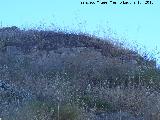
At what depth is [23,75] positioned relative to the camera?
1047cm

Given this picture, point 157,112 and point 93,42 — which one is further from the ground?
point 93,42

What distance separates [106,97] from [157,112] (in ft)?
5.77

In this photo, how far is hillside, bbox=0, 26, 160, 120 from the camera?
7605 mm

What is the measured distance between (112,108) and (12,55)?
453 cm

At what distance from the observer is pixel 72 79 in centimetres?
1059

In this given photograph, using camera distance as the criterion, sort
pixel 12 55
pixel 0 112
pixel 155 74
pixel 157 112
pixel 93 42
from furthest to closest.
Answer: pixel 93 42 < pixel 12 55 < pixel 155 74 < pixel 157 112 < pixel 0 112

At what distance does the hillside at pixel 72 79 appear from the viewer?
7.61m

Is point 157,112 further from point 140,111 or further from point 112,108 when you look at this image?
point 112,108

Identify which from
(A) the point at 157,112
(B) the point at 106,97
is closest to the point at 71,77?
(B) the point at 106,97

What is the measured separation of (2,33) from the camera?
14508 mm

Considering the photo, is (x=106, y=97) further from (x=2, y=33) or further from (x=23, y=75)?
(x=2, y=33)

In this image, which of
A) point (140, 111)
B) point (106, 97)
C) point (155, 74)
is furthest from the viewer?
point (155, 74)

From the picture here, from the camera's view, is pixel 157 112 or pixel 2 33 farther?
pixel 2 33

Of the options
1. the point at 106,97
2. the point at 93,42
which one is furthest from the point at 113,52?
the point at 106,97
